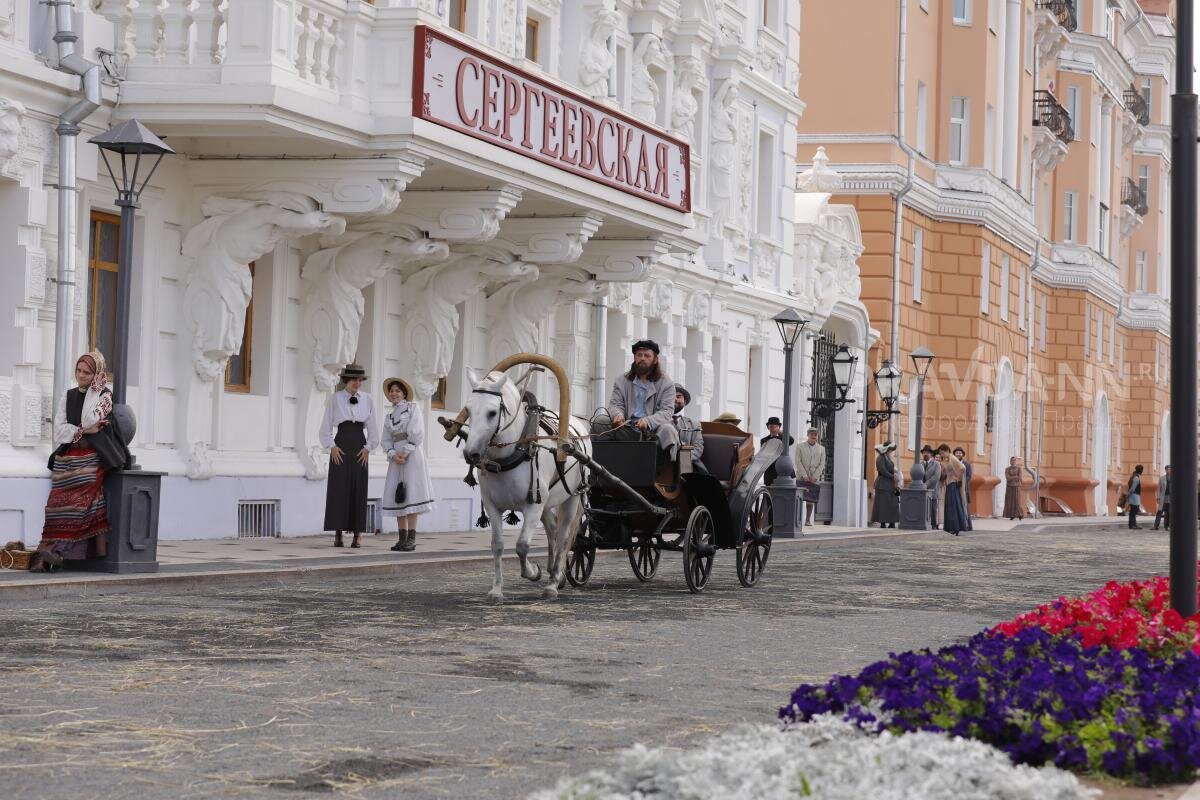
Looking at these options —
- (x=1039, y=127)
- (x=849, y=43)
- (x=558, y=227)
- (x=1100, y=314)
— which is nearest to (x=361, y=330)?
(x=558, y=227)

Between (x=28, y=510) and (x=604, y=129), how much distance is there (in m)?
9.63

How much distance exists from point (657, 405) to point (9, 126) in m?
6.00

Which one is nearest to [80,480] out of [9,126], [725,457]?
[9,126]

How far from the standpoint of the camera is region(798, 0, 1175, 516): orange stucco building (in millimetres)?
43875

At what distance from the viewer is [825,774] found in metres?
5.93

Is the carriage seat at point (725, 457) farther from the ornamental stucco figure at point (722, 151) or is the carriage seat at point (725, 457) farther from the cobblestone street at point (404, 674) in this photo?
the ornamental stucco figure at point (722, 151)

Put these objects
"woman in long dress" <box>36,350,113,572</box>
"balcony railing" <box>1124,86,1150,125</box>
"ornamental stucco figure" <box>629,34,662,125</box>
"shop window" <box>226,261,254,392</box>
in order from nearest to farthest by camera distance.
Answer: "woman in long dress" <box>36,350,113,572</box> < "shop window" <box>226,261,254,392</box> < "ornamental stucco figure" <box>629,34,662,125</box> < "balcony railing" <box>1124,86,1150,125</box>

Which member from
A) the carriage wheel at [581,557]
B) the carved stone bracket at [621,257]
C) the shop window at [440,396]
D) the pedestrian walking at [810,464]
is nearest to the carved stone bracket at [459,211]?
the shop window at [440,396]

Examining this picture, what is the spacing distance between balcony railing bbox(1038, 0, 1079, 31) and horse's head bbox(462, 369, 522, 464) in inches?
1703

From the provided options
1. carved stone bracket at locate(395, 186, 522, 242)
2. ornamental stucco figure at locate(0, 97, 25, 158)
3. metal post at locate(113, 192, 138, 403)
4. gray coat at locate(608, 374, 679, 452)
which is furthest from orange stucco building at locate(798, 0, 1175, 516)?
metal post at locate(113, 192, 138, 403)

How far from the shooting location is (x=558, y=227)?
Answer: 80.9 feet

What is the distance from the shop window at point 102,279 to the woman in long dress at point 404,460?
2.77 m

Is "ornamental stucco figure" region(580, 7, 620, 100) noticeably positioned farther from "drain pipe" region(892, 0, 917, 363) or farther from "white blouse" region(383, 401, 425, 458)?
"drain pipe" region(892, 0, 917, 363)

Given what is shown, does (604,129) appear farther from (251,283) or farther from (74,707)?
(74,707)
